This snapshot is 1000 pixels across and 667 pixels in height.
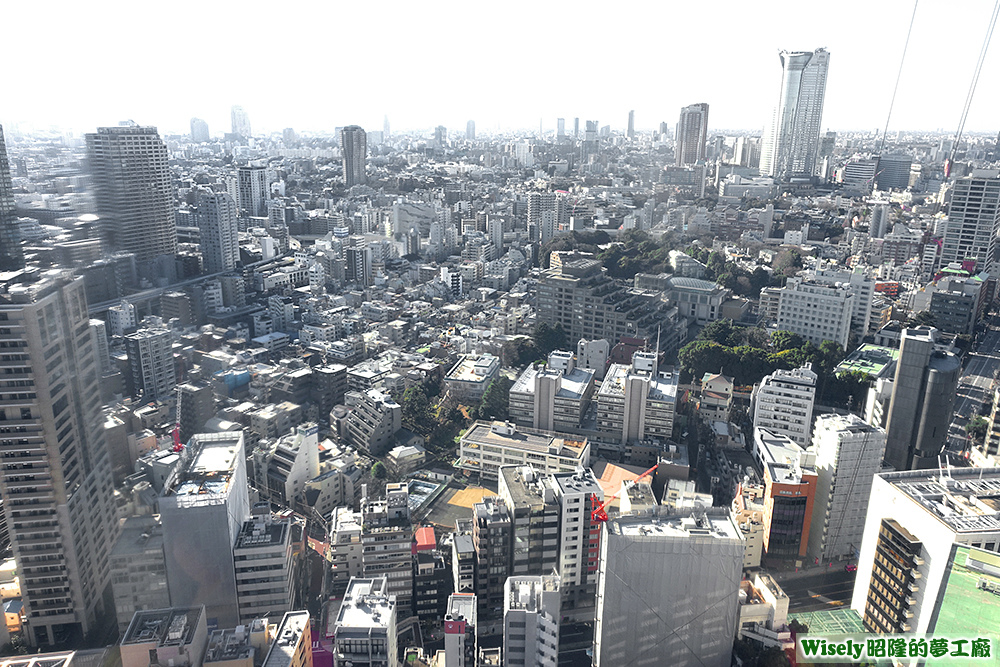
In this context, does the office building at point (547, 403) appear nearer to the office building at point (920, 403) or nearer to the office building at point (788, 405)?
the office building at point (788, 405)

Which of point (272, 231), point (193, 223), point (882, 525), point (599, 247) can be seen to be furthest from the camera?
point (272, 231)

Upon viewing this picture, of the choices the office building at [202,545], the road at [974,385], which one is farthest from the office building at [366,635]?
the road at [974,385]

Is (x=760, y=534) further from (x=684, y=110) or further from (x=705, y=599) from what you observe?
(x=684, y=110)

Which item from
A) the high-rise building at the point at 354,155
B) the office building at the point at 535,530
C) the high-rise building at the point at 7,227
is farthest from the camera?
the high-rise building at the point at 354,155

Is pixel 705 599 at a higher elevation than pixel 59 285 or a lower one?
lower

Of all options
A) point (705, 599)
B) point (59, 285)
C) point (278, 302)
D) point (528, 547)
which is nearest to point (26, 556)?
point (59, 285)

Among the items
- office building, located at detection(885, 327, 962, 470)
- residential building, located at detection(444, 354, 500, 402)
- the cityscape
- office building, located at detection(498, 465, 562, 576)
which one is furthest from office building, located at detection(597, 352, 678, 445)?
office building, located at detection(498, 465, 562, 576)

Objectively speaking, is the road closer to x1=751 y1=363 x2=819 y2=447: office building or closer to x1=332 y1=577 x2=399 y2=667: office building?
x1=751 y1=363 x2=819 y2=447: office building
